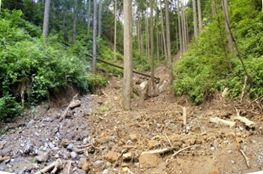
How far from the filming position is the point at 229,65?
216 inches

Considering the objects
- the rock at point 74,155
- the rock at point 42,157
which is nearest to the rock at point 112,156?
the rock at point 74,155

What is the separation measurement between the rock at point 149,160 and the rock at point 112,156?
304 millimetres

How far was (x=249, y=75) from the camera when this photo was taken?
494 cm

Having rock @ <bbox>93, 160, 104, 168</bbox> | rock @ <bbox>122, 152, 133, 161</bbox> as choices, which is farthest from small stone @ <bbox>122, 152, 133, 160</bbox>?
rock @ <bbox>93, 160, 104, 168</bbox>

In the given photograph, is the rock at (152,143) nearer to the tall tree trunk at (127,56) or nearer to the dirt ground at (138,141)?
the dirt ground at (138,141)

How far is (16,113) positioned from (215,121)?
3163 millimetres

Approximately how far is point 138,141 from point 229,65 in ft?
7.78

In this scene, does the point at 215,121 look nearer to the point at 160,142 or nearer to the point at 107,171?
the point at 160,142

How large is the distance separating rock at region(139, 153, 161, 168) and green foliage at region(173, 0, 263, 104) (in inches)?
78.4

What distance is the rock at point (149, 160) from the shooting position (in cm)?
357

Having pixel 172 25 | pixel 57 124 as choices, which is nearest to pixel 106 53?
pixel 172 25

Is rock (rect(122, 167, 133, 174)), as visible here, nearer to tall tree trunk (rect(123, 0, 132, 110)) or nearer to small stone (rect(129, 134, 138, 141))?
small stone (rect(129, 134, 138, 141))

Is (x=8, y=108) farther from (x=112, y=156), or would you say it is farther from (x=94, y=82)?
(x=94, y=82)

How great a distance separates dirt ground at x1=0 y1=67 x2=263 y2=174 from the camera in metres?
3.50
